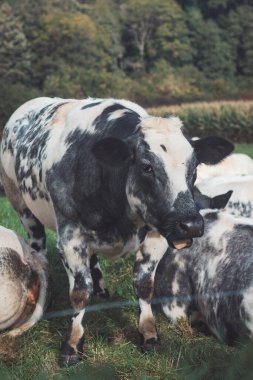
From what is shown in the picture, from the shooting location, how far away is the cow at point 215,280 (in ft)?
15.9

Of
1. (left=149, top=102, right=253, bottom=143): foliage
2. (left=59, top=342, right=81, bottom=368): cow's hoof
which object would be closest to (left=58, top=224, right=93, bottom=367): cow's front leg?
(left=59, top=342, right=81, bottom=368): cow's hoof

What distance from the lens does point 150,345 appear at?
16.6ft

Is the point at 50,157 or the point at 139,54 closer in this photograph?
the point at 50,157

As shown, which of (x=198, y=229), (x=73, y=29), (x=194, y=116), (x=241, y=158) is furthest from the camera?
(x=73, y=29)

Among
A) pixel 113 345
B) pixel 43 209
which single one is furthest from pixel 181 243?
pixel 43 209

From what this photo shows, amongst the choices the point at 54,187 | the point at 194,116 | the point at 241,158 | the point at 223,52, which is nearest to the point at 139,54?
the point at 223,52

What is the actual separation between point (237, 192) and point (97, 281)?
5.70ft

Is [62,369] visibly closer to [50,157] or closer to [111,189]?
[111,189]

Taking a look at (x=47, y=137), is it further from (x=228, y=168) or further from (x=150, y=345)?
(x=228, y=168)

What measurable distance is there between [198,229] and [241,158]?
A: 564cm

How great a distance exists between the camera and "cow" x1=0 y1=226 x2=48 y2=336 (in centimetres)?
519

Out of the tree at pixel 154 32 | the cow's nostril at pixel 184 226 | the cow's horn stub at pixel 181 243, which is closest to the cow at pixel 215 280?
the cow's horn stub at pixel 181 243

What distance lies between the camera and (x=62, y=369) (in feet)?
15.1

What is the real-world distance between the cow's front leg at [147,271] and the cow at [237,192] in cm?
177
